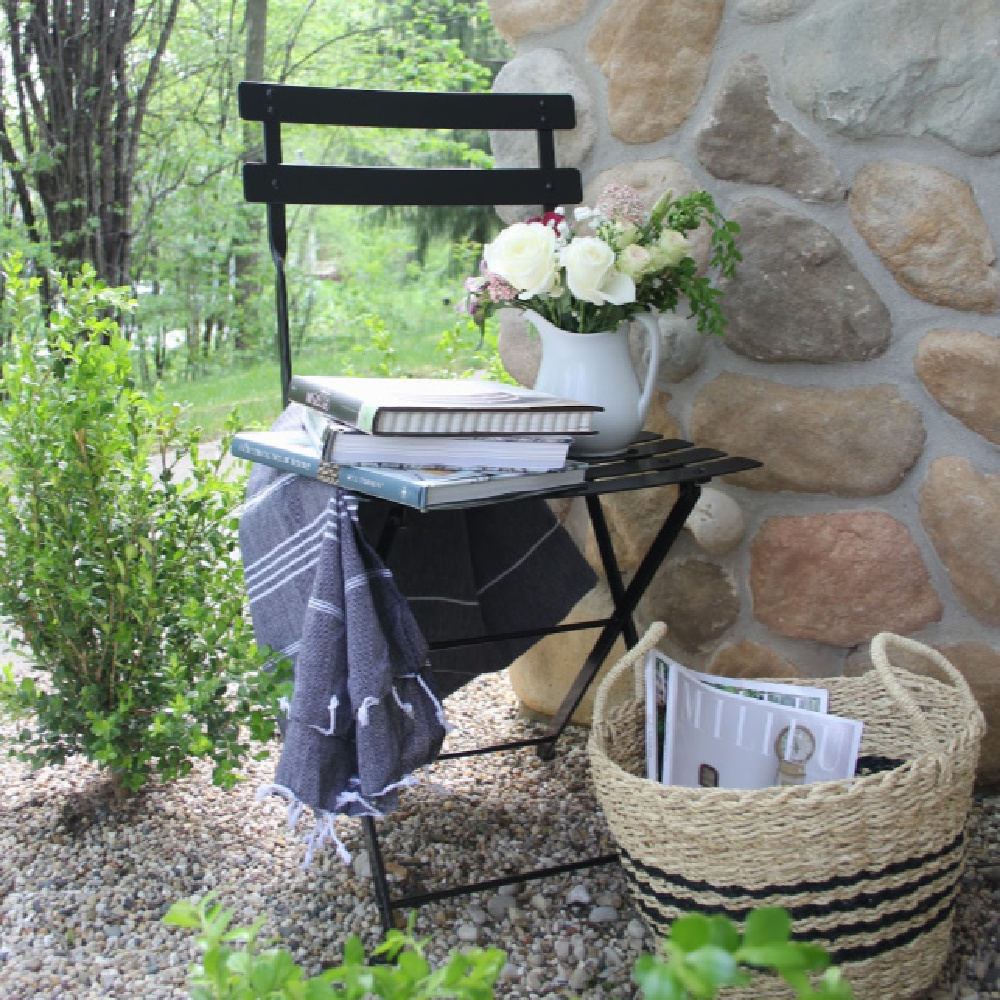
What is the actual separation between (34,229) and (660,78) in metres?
3.47

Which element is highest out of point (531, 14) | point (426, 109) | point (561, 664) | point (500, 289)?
point (531, 14)

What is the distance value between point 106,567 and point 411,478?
0.66 m

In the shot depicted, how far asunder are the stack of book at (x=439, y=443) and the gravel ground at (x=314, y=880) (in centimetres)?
60

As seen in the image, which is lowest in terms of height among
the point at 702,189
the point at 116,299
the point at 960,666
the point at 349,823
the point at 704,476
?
the point at 349,823

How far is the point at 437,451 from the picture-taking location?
141cm

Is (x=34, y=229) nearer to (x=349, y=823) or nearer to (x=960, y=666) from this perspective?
(x=349, y=823)

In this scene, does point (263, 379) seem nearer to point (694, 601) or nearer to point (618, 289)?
point (694, 601)

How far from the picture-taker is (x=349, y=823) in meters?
1.88

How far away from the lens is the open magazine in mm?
1482

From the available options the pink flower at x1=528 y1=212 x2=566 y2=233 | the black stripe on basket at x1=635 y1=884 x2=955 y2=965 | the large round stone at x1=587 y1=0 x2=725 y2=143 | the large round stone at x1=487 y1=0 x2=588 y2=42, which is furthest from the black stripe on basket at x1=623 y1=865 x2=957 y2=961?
the large round stone at x1=487 y1=0 x2=588 y2=42

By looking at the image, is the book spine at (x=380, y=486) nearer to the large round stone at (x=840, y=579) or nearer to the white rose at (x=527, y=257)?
the white rose at (x=527, y=257)

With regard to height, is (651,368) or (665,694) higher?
(651,368)

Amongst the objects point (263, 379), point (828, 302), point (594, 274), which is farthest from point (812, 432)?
point (263, 379)

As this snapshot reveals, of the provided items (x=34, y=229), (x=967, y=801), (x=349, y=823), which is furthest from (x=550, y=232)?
(x=34, y=229)
